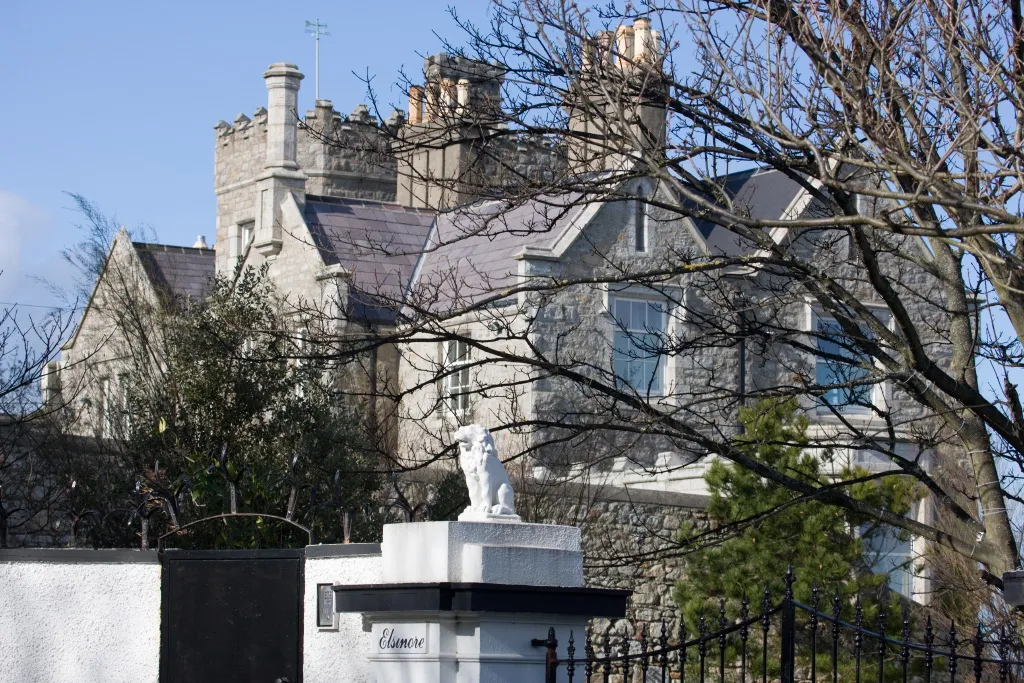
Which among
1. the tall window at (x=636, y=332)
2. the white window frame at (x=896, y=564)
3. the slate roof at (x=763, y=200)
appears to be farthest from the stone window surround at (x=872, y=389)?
the white window frame at (x=896, y=564)

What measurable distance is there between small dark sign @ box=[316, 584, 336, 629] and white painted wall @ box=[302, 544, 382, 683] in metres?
0.04

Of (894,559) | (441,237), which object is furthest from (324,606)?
(441,237)

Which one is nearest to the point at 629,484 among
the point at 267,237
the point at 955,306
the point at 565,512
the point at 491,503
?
the point at 565,512

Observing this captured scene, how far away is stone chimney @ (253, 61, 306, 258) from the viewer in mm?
29656

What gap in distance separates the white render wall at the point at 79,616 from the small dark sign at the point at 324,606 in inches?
61.0

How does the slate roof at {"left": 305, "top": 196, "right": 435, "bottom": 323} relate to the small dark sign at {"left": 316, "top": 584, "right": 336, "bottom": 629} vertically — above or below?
above

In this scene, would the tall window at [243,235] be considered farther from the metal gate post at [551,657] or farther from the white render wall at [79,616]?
the metal gate post at [551,657]

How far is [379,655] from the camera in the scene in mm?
8789

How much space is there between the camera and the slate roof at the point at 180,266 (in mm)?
31766

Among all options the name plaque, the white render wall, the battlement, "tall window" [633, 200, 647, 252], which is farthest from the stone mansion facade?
the name plaque

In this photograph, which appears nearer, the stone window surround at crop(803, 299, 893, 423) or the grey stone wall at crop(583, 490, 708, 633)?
the grey stone wall at crop(583, 490, 708, 633)

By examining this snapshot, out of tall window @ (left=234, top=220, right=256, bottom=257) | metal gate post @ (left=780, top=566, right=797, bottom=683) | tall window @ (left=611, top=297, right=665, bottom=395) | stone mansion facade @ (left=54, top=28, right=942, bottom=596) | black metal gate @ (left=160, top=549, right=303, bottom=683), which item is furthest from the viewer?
tall window @ (left=234, top=220, right=256, bottom=257)

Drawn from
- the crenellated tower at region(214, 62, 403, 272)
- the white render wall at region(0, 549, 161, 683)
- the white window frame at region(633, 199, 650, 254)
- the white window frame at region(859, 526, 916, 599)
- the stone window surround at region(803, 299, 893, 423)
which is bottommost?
the white window frame at region(859, 526, 916, 599)

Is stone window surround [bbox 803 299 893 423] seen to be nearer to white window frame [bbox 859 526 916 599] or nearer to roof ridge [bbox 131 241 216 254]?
white window frame [bbox 859 526 916 599]
